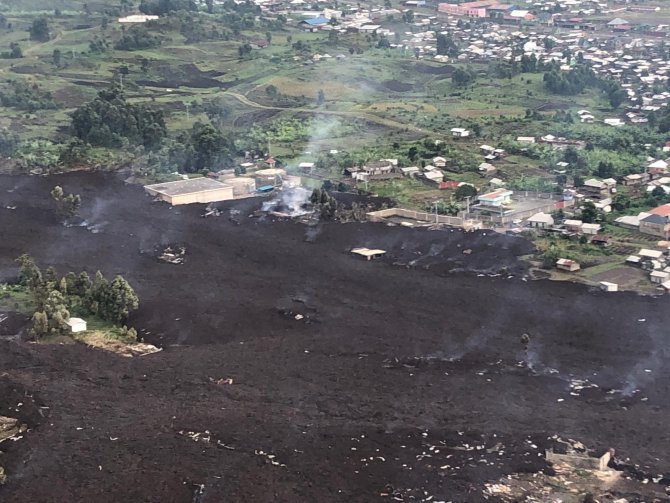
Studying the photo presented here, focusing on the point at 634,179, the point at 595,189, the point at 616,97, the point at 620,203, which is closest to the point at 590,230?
the point at 620,203

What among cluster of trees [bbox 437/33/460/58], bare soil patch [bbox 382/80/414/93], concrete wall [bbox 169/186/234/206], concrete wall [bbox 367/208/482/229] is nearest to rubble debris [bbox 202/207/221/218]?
concrete wall [bbox 169/186/234/206]

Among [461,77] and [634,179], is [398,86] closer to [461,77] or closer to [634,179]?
[461,77]

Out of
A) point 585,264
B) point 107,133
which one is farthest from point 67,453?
point 107,133

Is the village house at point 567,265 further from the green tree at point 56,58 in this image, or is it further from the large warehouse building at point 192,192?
the green tree at point 56,58

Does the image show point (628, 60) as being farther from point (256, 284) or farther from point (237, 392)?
point (237, 392)

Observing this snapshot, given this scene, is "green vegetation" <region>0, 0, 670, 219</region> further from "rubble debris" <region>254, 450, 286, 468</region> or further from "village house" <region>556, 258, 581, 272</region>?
"rubble debris" <region>254, 450, 286, 468</region>
